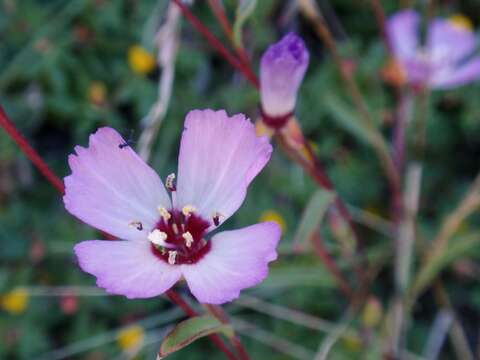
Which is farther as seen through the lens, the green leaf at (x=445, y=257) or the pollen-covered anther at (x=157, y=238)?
the green leaf at (x=445, y=257)

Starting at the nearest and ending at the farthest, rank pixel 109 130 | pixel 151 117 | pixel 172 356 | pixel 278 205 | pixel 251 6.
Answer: pixel 109 130
pixel 251 6
pixel 151 117
pixel 172 356
pixel 278 205

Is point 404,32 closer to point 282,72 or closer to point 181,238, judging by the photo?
point 282,72

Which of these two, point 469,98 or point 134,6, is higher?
point 134,6

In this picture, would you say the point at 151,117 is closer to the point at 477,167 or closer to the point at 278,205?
the point at 278,205

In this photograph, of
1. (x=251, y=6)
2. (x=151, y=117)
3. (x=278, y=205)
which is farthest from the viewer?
(x=278, y=205)

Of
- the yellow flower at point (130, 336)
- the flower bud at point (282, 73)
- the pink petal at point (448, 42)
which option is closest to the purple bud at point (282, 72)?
the flower bud at point (282, 73)

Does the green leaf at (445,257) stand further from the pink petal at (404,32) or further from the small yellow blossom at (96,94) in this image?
the small yellow blossom at (96,94)

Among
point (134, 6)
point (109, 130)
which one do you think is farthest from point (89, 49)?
point (109, 130)
